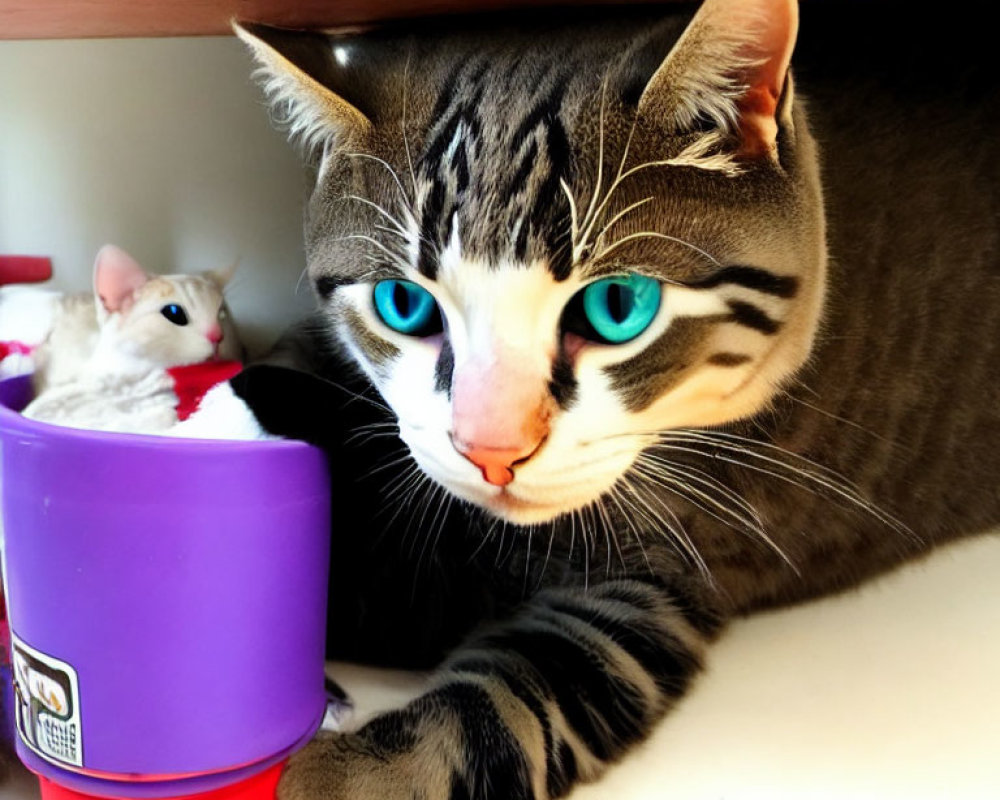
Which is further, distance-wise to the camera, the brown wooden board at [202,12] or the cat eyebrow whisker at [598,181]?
the brown wooden board at [202,12]

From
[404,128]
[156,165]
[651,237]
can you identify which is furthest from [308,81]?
[156,165]

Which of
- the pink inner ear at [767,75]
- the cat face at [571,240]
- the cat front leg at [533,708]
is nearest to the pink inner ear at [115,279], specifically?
the cat face at [571,240]

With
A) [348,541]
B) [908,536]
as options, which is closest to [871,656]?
[908,536]

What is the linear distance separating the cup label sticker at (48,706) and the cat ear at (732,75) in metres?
0.57

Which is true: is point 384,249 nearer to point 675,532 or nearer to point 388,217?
point 388,217

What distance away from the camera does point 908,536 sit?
101 centimetres

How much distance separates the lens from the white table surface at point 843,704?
29.6 inches

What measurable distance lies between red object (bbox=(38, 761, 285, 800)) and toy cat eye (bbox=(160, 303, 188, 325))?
0.44m

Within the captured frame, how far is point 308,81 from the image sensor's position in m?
0.76

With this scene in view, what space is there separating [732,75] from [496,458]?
1.02 ft

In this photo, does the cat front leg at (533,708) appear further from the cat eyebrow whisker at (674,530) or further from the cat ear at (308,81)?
the cat ear at (308,81)

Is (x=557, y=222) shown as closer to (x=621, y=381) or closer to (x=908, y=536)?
(x=621, y=381)

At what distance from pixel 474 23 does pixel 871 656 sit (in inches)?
29.0

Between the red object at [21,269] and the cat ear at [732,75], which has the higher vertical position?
the cat ear at [732,75]
